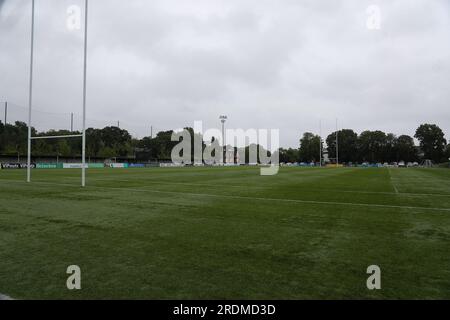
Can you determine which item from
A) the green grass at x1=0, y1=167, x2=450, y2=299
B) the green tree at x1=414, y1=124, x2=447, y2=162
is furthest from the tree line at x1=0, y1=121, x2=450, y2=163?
the green grass at x1=0, y1=167, x2=450, y2=299

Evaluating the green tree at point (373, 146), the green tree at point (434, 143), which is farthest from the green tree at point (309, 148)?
the green tree at point (434, 143)

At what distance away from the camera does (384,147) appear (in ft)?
384


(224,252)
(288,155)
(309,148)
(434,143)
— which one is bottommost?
(224,252)

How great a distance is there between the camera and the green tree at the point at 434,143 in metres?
109

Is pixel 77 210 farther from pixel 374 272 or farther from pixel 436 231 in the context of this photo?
pixel 436 231

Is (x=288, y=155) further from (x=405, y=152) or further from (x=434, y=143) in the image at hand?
(x=434, y=143)

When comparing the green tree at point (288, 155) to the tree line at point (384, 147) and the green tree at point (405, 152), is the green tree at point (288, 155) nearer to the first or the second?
the tree line at point (384, 147)

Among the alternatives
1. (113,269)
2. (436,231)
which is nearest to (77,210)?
(113,269)

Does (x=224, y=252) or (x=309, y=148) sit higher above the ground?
(x=309, y=148)

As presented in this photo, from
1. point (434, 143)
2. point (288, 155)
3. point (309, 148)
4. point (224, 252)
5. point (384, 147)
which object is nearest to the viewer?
point (224, 252)

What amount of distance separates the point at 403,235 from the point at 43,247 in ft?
19.4

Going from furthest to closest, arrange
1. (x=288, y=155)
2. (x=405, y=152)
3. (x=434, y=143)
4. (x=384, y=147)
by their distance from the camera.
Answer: (x=288, y=155)
(x=384, y=147)
(x=405, y=152)
(x=434, y=143)

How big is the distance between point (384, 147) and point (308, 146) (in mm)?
27124

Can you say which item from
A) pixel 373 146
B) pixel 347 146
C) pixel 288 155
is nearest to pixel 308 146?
pixel 288 155
